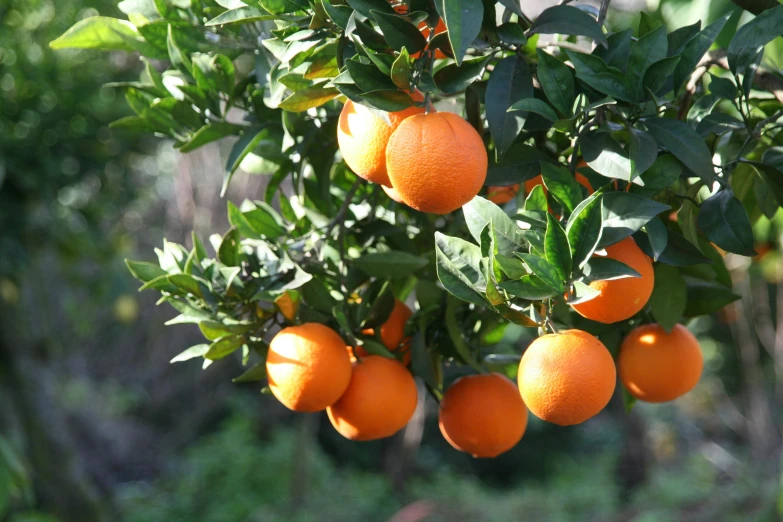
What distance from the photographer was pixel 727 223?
0.66 metres

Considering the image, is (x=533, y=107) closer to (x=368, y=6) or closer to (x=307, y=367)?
(x=368, y=6)

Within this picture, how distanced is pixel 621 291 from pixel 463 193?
15 cm

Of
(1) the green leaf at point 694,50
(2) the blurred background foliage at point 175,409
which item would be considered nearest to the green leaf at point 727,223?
(1) the green leaf at point 694,50

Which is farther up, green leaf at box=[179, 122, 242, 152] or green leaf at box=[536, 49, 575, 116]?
green leaf at box=[536, 49, 575, 116]

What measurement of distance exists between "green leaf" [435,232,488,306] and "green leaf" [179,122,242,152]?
299 millimetres

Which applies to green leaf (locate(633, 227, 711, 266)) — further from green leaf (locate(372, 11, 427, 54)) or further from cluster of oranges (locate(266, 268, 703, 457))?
green leaf (locate(372, 11, 427, 54))

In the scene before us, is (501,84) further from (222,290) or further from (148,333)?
(148,333)

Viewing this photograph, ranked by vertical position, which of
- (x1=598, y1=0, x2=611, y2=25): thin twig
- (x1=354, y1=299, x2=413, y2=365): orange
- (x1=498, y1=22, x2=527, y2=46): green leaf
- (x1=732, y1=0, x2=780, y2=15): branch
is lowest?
(x1=354, y1=299, x2=413, y2=365): orange

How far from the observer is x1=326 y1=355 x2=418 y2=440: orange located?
758 mm

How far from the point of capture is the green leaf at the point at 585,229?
57cm

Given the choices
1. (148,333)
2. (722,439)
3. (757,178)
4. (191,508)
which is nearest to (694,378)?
(757,178)

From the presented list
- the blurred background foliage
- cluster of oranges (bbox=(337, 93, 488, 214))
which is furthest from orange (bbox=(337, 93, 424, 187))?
the blurred background foliage

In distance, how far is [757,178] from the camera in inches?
31.8

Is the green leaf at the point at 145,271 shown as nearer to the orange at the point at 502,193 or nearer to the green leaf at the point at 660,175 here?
the orange at the point at 502,193
